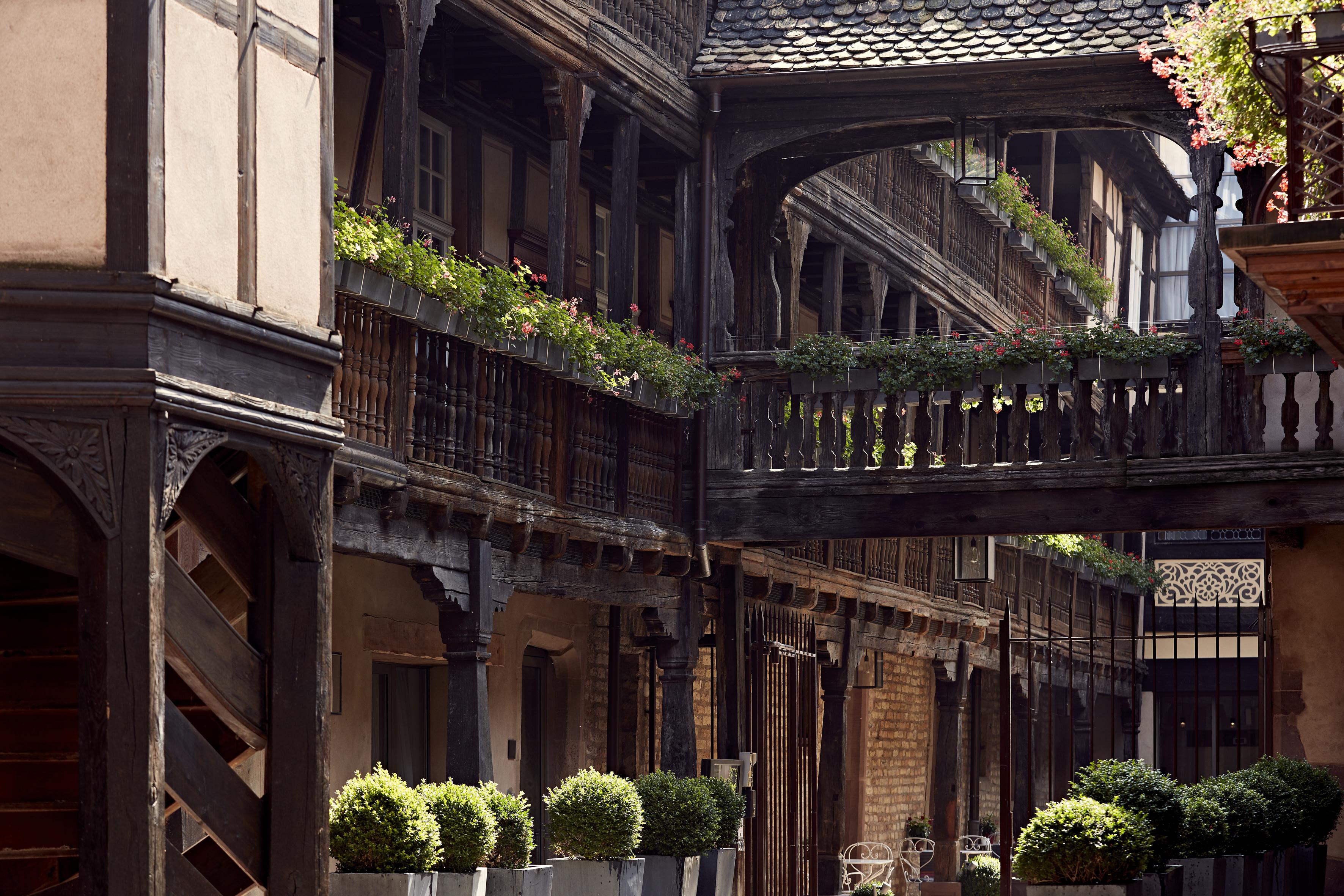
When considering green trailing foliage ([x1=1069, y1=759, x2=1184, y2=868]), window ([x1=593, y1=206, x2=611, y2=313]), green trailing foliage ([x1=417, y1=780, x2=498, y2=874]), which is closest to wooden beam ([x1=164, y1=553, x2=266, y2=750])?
green trailing foliage ([x1=417, y1=780, x2=498, y2=874])

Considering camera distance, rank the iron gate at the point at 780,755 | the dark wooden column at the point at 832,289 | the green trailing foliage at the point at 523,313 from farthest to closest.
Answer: the dark wooden column at the point at 832,289 < the iron gate at the point at 780,755 < the green trailing foliage at the point at 523,313

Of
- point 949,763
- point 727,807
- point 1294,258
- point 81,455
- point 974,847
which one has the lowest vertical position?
point 974,847

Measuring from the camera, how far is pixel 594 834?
10.8 meters

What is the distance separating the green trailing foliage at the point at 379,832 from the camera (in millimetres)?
8250

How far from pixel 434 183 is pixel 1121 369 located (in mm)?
4744

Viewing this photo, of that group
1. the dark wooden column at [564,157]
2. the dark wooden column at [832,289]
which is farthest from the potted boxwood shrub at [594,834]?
the dark wooden column at [832,289]

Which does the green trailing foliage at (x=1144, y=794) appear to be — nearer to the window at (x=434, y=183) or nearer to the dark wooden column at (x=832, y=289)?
the window at (x=434, y=183)

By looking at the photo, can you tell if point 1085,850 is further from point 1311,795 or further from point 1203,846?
point 1311,795

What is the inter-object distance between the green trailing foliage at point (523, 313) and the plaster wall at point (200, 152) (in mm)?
2276

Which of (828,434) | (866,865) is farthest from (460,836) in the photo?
(866,865)

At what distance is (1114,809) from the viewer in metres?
9.41

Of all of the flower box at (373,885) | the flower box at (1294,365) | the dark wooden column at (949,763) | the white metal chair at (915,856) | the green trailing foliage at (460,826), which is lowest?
the white metal chair at (915,856)

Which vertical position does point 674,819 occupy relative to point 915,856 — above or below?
above

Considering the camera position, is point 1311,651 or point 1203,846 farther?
point 1311,651
